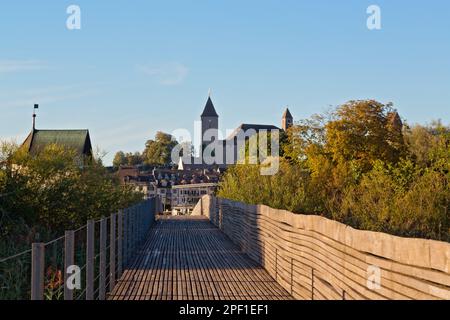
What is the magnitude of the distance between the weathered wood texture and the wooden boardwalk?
40cm

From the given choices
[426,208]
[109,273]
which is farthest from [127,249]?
[426,208]

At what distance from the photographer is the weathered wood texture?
4.90 m

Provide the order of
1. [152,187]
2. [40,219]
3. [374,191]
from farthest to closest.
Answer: [152,187] < [374,191] < [40,219]

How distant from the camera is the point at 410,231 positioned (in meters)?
14.0

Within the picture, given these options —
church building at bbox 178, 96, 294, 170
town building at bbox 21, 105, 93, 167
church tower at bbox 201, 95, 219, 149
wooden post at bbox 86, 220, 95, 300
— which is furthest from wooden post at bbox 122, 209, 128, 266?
church tower at bbox 201, 95, 219, 149

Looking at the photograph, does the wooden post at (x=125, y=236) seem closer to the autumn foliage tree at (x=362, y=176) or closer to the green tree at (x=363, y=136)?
the autumn foliage tree at (x=362, y=176)

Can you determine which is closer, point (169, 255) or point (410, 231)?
point (410, 231)

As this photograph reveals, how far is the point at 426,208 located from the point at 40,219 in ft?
29.0

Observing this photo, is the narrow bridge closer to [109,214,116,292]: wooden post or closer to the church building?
[109,214,116,292]: wooden post

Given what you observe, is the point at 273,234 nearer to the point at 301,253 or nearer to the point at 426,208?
the point at 301,253

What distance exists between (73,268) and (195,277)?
5411 mm

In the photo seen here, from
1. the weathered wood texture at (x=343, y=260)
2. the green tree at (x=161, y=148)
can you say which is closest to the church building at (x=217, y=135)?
the green tree at (x=161, y=148)

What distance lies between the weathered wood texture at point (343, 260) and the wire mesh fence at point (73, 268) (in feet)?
8.73
